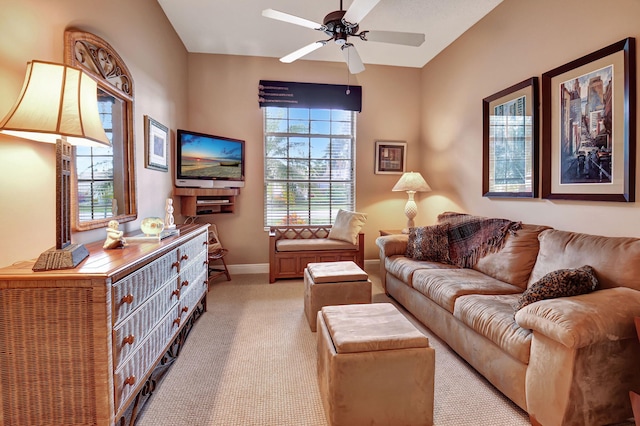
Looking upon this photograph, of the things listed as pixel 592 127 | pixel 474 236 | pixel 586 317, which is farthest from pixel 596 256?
pixel 474 236

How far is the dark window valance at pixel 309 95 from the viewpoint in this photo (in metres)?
4.40

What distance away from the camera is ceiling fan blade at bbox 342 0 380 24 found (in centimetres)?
204

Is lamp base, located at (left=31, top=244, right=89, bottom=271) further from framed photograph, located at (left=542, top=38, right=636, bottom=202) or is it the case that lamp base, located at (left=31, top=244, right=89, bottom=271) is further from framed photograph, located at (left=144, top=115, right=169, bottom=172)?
framed photograph, located at (left=542, top=38, right=636, bottom=202)

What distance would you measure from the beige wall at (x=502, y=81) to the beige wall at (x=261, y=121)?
1.37 ft

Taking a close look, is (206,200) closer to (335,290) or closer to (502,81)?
(335,290)

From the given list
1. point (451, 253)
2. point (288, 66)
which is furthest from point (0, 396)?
point (288, 66)

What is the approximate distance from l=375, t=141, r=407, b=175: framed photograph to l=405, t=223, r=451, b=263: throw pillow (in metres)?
1.66

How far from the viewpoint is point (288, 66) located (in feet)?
14.6

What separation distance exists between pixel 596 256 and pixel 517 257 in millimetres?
600

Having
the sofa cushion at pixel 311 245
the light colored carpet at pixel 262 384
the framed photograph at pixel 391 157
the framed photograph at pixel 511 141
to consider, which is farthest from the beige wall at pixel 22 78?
the framed photograph at pixel 511 141

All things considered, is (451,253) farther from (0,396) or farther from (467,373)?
(0,396)

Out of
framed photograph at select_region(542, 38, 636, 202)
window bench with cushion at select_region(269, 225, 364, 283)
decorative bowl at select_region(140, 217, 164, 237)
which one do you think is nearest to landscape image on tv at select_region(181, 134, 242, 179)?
window bench with cushion at select_region(269, 225, 364, 283)

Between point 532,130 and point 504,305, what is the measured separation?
1.71 metres

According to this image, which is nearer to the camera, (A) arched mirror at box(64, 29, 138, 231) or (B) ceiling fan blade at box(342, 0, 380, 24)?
(A) arched mirror at box(64, 29, 138, 231)
